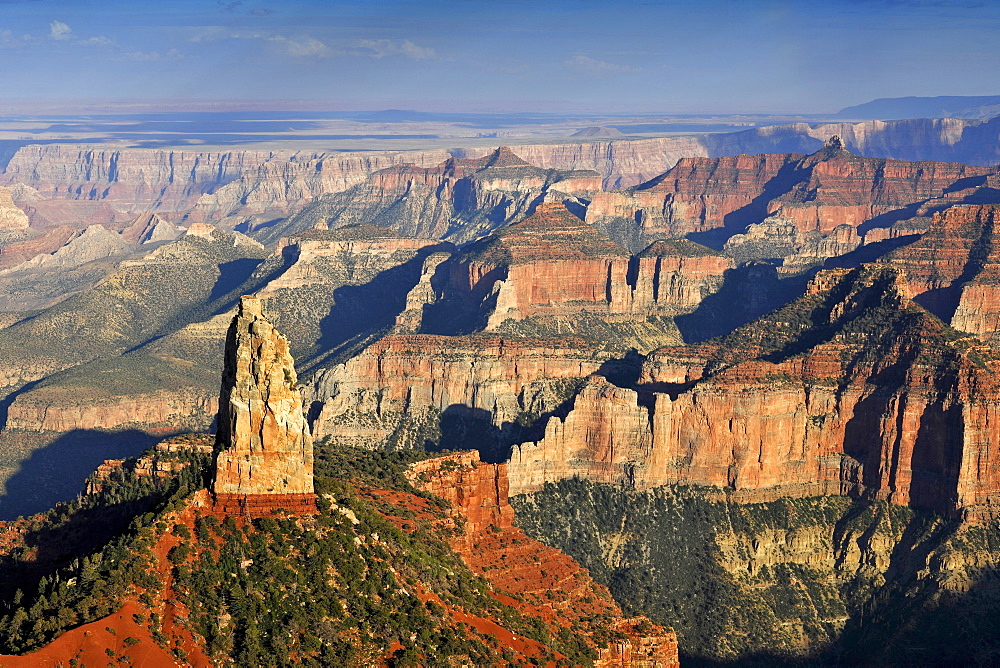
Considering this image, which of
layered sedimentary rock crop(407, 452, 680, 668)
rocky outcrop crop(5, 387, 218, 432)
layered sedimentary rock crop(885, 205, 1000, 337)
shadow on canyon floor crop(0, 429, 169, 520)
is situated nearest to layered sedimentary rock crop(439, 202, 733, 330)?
layered sedimentary rock crop(885, 205, 1000, 337)

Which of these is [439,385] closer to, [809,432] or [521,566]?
[809,432]

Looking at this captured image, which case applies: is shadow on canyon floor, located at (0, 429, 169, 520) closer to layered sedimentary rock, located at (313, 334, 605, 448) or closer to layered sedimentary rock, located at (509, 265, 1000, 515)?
layered sedimentary rock, located at (313, 334, 605, 448)

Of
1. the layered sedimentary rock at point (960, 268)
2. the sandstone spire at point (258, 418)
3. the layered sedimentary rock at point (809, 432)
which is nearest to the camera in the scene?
the sandstone spire at point (258, 418)

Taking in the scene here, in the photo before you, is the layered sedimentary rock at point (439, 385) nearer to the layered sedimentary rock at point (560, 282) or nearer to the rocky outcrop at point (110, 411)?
the rocky outcrop at point (110, 411)

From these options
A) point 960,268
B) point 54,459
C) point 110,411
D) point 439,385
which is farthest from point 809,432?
point 110,411

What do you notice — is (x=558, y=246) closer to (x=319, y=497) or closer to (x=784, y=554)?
(x=784, y=554)

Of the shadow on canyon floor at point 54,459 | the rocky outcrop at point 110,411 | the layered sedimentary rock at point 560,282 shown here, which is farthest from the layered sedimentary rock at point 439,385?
the layered sedimentary rock at point 560,282
